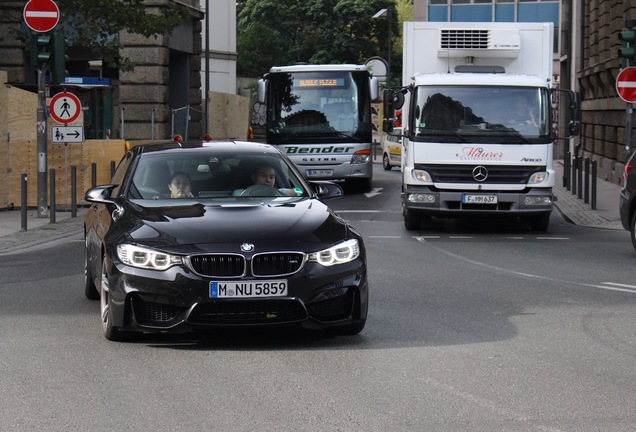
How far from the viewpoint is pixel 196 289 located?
8180 mm

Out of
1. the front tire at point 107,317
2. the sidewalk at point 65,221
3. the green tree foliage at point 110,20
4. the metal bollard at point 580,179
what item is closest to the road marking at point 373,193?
the sidewalk at point 65,221

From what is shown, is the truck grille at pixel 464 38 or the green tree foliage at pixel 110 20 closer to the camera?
the truck grille at pixel 464 38

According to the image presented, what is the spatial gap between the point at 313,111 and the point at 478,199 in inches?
449

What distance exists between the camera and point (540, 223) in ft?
64.3

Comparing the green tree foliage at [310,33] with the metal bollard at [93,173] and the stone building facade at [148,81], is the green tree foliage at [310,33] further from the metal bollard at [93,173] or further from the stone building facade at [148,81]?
the metal bollard at [93,173]

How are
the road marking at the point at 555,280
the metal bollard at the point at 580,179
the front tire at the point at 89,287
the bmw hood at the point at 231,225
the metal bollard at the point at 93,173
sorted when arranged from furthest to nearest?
the metal bollard at the point at 580,179 → the metal bollard at the point at 93,173 → the road marking at the point at 555,280 → the front tire at the point at 89,287 → the bmw hood at the point at 231,225

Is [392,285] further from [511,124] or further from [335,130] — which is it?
[335,130]

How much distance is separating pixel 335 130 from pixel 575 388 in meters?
22.6

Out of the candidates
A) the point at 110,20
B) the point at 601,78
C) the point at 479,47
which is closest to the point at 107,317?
the point at 479,47

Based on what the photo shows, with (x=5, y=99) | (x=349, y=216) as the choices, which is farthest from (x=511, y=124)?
(x=5, y=99)

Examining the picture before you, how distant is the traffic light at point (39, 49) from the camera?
20.3 meters

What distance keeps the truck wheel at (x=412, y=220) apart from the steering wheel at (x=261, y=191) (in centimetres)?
962

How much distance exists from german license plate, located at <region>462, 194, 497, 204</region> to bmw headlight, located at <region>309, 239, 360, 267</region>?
401 inches

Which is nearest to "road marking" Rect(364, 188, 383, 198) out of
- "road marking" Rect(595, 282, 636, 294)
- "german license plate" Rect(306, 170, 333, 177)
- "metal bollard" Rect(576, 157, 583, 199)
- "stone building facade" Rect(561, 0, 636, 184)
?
"german license plate" Rect(306, 170, 333, 177)
